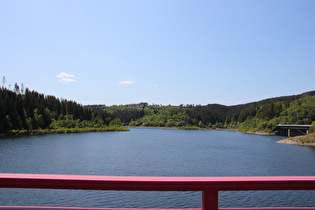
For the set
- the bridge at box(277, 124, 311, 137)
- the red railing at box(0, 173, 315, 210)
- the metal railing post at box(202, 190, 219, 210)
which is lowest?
the bridge at box(277, 124, 311, 137)

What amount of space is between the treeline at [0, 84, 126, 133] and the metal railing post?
332 ft

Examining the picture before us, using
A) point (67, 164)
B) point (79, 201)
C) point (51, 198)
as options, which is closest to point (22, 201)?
point (51, 198)

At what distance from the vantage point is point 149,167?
34.9 m

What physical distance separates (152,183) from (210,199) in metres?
0.81

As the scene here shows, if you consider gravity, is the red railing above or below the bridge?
above

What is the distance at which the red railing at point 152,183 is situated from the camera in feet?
10.1

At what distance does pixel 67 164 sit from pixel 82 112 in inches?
5237

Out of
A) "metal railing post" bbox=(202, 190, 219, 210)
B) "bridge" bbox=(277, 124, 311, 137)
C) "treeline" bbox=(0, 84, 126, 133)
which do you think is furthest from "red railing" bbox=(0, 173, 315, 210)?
"bridge" bbox=(277, 124, 311, 137)

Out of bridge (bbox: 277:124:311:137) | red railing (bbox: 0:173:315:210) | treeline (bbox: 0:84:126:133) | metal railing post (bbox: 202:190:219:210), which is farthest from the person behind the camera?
bridge (bbox: 277:124:311:137)

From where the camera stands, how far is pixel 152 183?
3.13m

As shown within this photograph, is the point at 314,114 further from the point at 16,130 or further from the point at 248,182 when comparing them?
the point at 248,182

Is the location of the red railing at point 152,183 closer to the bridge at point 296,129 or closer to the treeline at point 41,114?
the treeline at point 41,114

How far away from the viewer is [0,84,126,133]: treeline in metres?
94.2

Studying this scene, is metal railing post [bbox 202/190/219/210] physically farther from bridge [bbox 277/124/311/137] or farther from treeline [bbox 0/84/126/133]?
bridge [bbox 277/124/311/137]
